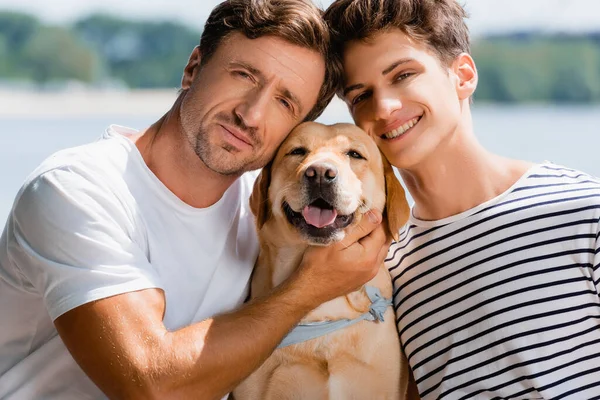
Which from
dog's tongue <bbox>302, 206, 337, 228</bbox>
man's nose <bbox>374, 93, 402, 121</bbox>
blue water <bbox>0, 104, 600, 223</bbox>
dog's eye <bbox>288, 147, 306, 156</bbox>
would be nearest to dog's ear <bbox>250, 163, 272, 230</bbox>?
dog's eye <bbox>288, 147, 306, 156</bbox>

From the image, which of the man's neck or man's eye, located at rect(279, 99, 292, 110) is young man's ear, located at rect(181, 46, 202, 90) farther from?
man's eye, located at rect(279, 99, 292, 110)

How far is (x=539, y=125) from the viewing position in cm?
1858

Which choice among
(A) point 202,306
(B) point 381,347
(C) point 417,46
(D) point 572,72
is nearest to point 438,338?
(B) point 381,347

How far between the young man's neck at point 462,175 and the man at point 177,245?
0.22 metres

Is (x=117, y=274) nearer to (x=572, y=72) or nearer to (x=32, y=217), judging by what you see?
(x=32, y=217)

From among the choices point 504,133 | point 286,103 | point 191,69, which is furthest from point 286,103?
point 504,133

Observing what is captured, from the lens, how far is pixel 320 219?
243cm

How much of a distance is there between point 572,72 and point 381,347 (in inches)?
765

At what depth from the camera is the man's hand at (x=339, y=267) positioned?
7.77ft

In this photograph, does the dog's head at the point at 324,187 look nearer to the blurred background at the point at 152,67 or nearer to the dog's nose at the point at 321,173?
the dog's nose at the point at 321,173

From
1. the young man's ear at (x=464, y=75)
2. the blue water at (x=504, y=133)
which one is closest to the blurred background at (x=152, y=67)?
the blue water at (x=504, y=133)

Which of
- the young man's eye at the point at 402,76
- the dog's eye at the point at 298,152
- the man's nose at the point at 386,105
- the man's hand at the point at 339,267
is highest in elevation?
the young man's eye at the point at 402,76

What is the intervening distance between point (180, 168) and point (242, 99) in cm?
31

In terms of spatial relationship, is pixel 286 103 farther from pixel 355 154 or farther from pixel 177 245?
pixel 177 245
